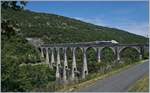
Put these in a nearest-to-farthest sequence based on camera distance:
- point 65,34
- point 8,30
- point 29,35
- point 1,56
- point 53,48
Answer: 1. point 8,30
2. point 1,56
3. point 53,48
4. point 29,35
5. point 65,34

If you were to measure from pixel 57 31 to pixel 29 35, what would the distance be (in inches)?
1043

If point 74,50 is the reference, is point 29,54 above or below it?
below

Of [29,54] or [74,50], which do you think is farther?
[29,54]

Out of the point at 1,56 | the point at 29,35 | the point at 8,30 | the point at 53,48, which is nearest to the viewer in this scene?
the point at 8,30

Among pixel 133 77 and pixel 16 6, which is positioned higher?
pixel 16 6

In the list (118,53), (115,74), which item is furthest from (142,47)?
(115,74)

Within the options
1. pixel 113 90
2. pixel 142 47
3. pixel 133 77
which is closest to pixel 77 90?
pixel 113 90

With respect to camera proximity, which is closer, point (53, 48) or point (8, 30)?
point (8, 30)

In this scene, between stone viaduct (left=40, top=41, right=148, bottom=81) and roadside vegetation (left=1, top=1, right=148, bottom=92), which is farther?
stone viaduct (left=40, top=41, right=148, bottom=81)

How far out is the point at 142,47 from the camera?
8162cm

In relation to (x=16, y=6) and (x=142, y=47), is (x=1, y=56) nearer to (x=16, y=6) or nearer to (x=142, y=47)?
(x=16, y=6)

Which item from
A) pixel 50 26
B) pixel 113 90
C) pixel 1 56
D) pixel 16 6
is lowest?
pixel 113 90

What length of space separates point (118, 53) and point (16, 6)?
6827 centimetres

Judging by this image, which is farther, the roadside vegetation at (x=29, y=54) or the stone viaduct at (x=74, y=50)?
the stone viaduct at (x=74, y=50)
